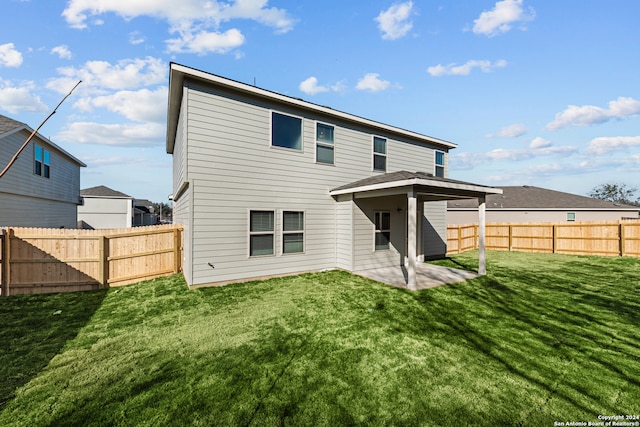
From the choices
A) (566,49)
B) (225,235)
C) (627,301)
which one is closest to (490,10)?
(566,49)

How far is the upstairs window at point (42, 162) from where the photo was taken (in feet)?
43.7

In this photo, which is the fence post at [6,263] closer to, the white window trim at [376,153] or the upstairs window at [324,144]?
the upstairs window at [324,144]

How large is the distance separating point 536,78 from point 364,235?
948cm

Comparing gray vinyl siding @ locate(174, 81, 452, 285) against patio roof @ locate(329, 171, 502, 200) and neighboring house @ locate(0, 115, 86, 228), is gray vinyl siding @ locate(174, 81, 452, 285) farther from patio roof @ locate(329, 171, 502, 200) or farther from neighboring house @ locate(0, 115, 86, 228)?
neighboring house @ locate(0, 115, 86, 228)

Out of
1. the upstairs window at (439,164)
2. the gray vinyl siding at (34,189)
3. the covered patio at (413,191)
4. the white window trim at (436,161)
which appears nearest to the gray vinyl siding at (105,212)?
the gray vinyl siding at (34,189)

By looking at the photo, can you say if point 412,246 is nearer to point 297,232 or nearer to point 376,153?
point 297,232

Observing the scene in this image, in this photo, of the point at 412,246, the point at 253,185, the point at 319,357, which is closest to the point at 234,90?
the point at 253,185

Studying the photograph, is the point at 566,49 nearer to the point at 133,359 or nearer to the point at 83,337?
the point at 133,359

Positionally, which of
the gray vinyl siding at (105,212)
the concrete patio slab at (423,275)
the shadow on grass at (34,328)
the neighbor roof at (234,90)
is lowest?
the shadow on grass at (34,328)

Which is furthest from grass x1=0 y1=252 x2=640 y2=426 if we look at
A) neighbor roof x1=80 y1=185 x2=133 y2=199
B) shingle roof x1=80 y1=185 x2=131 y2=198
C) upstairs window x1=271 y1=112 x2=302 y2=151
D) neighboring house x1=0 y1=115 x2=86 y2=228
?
shingle roof x1=80 y1=185 x2=131 y2=198

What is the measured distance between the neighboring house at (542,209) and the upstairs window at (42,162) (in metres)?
28.7

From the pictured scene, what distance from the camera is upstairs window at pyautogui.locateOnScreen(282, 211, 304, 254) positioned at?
818 cm

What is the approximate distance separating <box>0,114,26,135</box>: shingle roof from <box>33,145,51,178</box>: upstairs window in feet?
6.74

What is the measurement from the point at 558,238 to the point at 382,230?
36.2 ft
